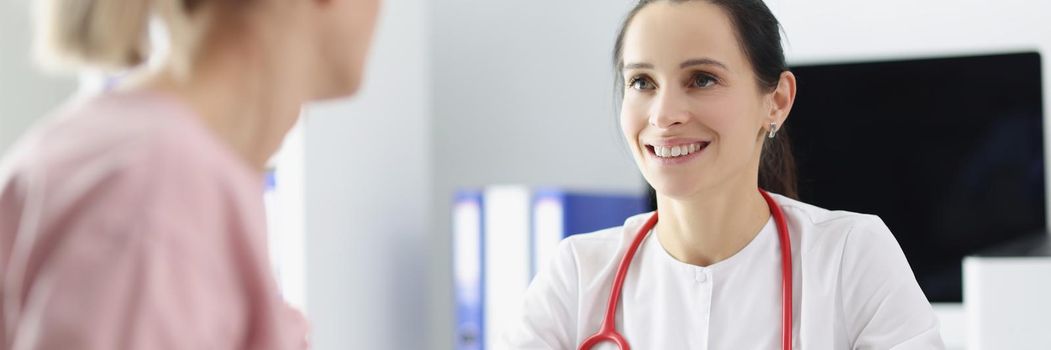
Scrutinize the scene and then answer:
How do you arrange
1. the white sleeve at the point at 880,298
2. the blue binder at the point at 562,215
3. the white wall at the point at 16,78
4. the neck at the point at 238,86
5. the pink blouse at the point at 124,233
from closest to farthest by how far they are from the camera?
the pink blouse at the point at 124,233 < the neck at the point at 238,86 < the white sleeve at the point at 880,298 < the white wall at the point at 16,78 < the blue binder at the point at 562,215

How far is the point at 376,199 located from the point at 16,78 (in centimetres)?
85

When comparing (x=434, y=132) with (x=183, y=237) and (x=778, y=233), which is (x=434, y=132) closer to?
(x=778, y=233)

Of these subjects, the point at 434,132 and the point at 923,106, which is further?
the point at 434,132

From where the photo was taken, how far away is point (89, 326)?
0.53m

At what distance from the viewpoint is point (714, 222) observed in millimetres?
1514

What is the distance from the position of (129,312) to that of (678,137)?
0.98 metres

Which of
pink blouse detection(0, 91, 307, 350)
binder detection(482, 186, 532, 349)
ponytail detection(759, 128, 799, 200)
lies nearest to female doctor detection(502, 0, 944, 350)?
ponytail detection(759, 128, 799, 200)

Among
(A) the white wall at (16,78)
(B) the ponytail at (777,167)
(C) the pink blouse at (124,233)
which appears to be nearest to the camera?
(C) the pink blouse at (124,233)

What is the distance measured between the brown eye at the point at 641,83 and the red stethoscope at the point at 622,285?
202 millimetres

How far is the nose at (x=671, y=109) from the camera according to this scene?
4.69 ft

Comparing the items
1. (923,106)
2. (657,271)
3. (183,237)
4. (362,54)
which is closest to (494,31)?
(923,106)

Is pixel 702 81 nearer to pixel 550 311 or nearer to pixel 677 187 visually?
pixel 677 187

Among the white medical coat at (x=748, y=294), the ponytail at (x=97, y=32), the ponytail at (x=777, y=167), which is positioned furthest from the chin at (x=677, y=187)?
the ponytail at (x=97, y=32)

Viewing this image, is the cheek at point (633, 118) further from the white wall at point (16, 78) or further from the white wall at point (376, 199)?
the white wall at point (16, 78)
